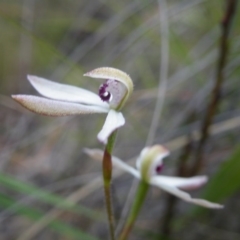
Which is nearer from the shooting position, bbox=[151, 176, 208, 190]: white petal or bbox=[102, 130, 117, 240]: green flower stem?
bbox=[102, 130, 117, 240]: green flower stem

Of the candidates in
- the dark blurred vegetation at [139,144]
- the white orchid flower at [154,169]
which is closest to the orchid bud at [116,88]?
the white orchid flower at [154,169]

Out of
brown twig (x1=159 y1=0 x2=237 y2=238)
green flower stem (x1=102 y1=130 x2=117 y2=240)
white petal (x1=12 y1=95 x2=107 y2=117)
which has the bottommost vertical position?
green flower stem (x1=102 y1=130 x2=117 y2=240)

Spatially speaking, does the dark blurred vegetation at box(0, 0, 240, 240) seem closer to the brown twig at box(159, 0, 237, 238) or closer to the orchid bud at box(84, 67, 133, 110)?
the brown twig at box(159, 0, 237, 238)

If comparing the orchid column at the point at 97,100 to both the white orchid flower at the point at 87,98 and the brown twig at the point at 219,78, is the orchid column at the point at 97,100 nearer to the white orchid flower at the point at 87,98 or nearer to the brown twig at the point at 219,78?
the white orchid flower at the point at 87,98

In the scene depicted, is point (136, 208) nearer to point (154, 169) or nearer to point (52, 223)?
point (154, 169)

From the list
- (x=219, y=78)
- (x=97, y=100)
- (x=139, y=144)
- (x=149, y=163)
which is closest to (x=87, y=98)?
(x=97, y=100)

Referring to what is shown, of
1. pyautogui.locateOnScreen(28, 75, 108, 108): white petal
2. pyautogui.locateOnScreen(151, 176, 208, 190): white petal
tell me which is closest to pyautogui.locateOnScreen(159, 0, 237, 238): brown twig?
pyautogui.locateOnScreen(151, 176, 208, 190): white petal
